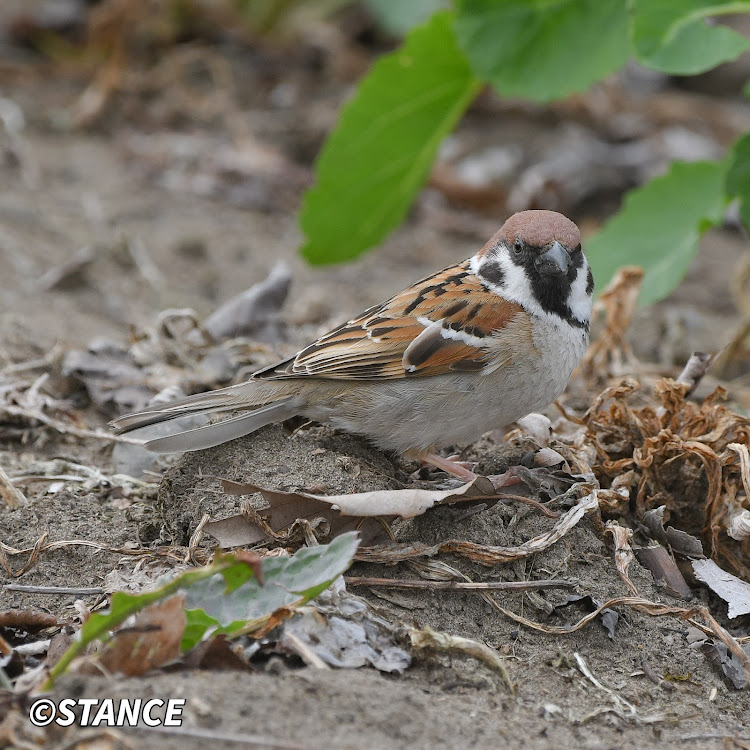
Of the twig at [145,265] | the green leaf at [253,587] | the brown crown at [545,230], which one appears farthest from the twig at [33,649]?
the twig at [145,265]

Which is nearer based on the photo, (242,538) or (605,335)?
(242,538)

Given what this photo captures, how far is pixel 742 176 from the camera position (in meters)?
4.55

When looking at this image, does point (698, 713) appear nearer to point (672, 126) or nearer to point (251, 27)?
point (672, 126)

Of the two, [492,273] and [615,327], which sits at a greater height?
[492,273]

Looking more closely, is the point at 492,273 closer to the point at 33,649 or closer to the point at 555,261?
the point at 555,261

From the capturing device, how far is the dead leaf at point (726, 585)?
3.20 meters

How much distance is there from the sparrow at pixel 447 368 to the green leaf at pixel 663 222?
55.0 inches

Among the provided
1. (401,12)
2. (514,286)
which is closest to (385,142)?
(514,286)

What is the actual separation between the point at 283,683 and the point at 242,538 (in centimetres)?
74

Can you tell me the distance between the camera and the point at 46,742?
218 centimetres

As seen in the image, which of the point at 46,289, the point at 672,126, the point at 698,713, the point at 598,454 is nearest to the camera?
the point at 698,713

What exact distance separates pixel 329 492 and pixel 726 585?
1.28 meters

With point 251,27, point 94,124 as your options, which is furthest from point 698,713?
point 251,27

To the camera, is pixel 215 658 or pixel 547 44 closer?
pixel 215 658
